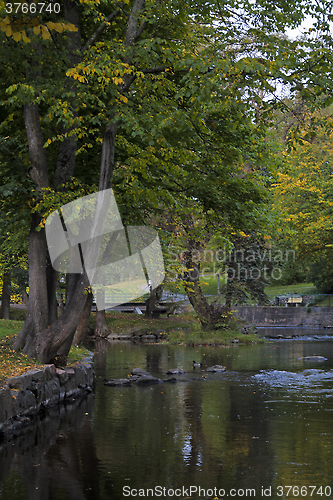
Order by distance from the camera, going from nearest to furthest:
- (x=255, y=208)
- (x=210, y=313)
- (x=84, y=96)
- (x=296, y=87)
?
1. (x=296, y=87)
2. (x=84, y=96)
3. (x=255, y=208)
4. (x=210, y=313)

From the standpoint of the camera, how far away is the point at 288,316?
46.7 meters

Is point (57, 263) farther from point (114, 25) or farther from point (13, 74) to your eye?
point (114, 25)

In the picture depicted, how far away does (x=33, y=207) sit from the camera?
15.2 m

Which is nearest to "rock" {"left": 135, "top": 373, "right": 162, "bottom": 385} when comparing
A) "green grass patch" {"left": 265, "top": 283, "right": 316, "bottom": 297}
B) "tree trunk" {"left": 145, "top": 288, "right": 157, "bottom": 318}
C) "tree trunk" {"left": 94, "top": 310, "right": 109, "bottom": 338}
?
"tree trunk" {"left": 94, "top": 310, "right": 109, "bottom": 338}

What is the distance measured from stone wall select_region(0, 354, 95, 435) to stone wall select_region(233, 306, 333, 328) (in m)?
30.7

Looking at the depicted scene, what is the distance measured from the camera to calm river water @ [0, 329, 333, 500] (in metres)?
8.11

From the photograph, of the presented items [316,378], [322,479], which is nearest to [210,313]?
[316,378]

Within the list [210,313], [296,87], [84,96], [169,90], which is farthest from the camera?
[210,313]

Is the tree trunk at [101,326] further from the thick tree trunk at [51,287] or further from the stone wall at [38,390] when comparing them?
the thick tree trunk at [51,287]

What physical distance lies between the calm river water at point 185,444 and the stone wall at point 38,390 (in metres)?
0.36

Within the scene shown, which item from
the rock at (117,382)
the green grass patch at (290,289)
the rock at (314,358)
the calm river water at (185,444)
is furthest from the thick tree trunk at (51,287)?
the green grass patch at (290,289)

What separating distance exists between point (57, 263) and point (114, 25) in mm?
7207

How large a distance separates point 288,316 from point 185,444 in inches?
1475

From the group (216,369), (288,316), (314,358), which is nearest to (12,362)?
(216,369)
